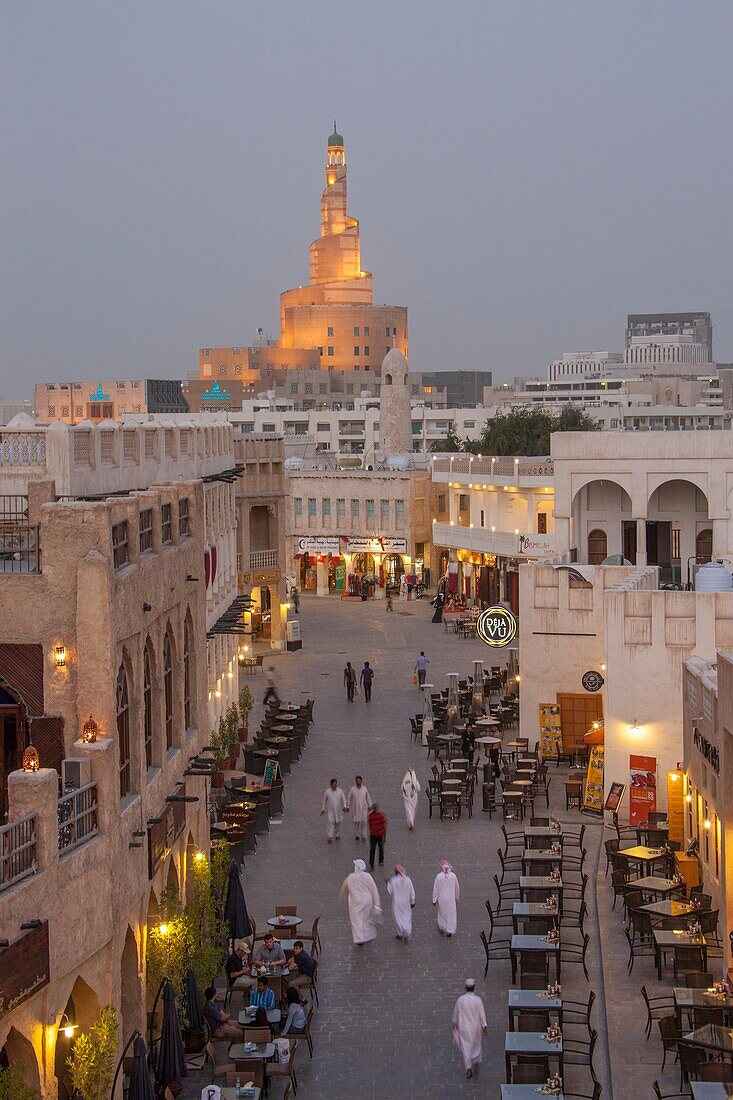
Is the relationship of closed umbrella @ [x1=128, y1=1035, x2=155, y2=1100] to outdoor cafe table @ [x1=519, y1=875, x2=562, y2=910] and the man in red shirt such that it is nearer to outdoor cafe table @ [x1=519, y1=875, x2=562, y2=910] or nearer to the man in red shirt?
outdoor cafe table @ [x1=519, y1=875, x2=562, y2=910]

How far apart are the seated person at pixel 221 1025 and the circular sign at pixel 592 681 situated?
1401cm

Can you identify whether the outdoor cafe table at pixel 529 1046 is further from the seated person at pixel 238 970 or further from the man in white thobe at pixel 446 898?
the man in white thobe at pixel 446 898

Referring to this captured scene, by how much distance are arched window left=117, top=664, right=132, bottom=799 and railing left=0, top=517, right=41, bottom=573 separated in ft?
4.59

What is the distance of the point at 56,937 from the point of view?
1252 centimetres

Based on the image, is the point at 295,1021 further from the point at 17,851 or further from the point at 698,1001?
the point at 17,851

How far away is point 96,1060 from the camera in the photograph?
41.7 feet

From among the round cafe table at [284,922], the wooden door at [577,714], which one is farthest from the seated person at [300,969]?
the wooden door at [577,714]

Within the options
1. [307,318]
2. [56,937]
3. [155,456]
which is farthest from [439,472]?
[307,318]

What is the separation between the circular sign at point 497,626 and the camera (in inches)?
1245

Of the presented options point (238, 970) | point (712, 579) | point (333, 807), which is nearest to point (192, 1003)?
point (238, 970)

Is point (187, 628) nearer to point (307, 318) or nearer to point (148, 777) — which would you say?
point (148, 777)

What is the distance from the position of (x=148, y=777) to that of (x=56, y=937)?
3.93 metres

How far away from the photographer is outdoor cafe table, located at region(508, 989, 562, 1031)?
15.1 metres

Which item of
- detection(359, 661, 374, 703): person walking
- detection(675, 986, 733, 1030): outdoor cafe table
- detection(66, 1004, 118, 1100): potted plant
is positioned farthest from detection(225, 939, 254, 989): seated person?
detection(359, 661, 374, 703): person walking
